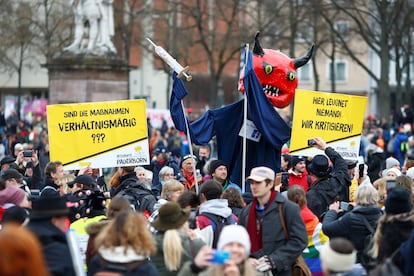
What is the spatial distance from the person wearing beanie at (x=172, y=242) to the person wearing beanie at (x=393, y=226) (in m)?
1.53

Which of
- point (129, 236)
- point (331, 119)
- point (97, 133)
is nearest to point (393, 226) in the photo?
point (129, 236)

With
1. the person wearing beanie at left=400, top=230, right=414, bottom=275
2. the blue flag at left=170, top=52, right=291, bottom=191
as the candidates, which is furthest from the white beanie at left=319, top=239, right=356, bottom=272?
the blue flag at left=170, top=52, right=291, bottom=191

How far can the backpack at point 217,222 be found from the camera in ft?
33.2

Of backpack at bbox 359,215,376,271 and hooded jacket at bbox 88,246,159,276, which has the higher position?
hooded jacket at bbox 88,246,159,276

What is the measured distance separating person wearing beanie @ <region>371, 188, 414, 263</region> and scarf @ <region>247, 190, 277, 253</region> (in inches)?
41.5

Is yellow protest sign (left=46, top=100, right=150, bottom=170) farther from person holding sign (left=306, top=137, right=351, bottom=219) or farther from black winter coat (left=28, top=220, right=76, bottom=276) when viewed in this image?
black winter coat (left=28, top=220, right=76, bottom=276)

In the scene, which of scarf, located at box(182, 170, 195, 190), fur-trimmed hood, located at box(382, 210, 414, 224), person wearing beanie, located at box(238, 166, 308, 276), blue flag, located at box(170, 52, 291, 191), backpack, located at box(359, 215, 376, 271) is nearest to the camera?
fur-trimmed hood, located at box(382, 210, 414, 224)

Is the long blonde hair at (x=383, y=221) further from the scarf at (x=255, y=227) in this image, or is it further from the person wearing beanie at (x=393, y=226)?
the scarf at (x=255, y=227)

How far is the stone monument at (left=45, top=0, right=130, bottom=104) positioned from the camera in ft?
98.9

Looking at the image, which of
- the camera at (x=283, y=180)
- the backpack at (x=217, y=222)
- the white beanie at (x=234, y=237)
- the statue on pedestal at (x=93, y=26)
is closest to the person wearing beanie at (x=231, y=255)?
the white beanie at (x=234, y=237)

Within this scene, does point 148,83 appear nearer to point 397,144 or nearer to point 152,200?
point 397,144

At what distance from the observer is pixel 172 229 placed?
8.78 metres

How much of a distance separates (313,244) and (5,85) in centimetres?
6170

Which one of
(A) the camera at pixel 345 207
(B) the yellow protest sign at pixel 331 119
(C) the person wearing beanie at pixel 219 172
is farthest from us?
(B) the yellow protest sign at pixel 331 119
